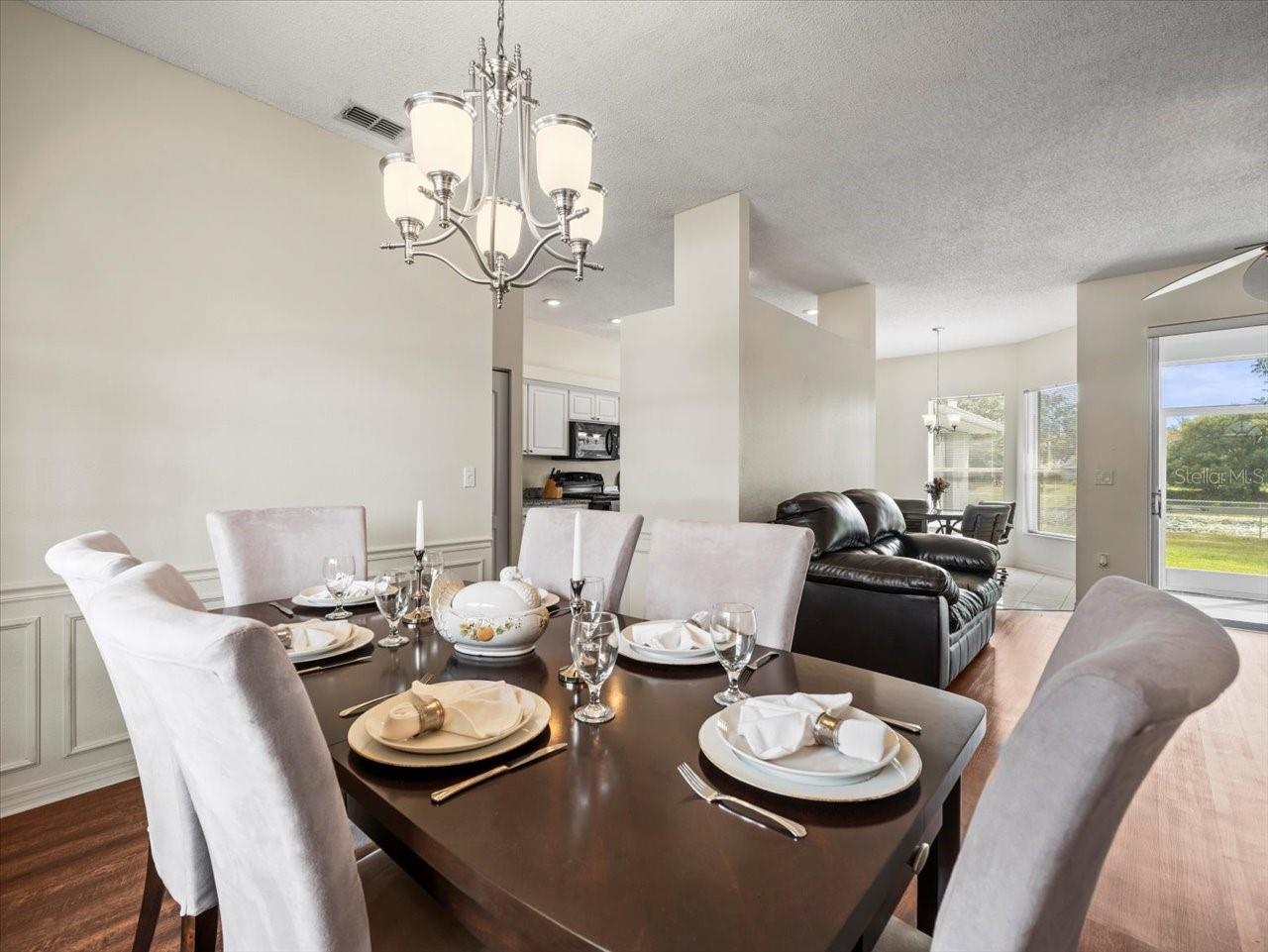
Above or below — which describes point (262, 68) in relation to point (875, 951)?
above

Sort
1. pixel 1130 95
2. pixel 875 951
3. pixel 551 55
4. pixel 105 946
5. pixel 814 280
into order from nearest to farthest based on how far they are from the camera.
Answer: pixel 875 951 → pixel 105 946 → pixel 551 55 → pixel 1130 95 → pixel 814 280

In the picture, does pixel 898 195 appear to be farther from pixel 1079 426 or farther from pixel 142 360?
pixel 142 360

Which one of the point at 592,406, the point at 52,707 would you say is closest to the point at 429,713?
the point at 52,707

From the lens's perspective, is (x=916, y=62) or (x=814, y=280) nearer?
(x=916, y=62)

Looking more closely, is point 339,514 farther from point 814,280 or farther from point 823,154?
point 814,280

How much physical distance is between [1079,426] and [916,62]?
4.10 metres

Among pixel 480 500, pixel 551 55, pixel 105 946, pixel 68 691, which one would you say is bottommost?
pixel 105 946

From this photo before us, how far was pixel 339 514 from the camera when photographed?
2.20 metres

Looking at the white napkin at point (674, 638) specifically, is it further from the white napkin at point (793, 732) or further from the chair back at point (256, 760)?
the chair back at point (256, 760)

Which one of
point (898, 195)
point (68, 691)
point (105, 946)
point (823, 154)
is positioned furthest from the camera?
point (898, 195)

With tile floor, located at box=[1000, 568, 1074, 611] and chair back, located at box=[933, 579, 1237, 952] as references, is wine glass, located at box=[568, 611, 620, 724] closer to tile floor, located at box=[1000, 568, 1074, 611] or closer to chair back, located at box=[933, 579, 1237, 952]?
chair back, located at box=[933, 579, 1237, 952]

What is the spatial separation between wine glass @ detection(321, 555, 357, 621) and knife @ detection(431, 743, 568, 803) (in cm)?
97

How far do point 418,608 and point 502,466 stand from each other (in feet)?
10.4

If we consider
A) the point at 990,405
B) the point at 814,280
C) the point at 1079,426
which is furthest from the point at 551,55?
the point at 990,405
